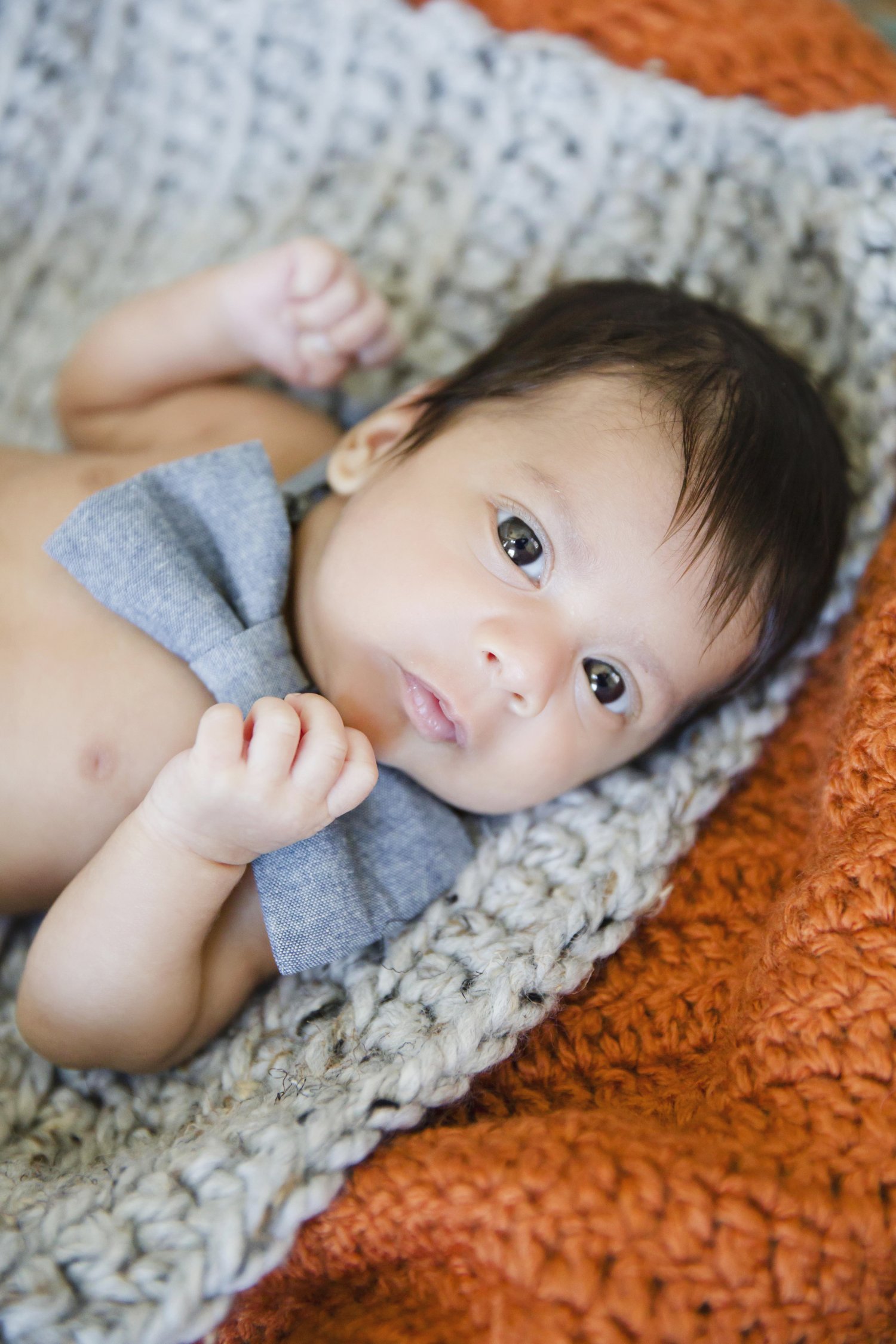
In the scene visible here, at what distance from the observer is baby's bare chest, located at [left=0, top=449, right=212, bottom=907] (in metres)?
1.10

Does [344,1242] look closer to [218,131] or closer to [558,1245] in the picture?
[558,1245]

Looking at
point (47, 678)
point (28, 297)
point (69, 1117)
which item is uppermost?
point (28, 297)

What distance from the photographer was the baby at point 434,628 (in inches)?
39.6

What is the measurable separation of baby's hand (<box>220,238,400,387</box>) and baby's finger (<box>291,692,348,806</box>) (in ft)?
2.06

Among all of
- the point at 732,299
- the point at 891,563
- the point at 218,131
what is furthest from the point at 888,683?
the point at 218,131

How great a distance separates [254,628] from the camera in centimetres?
111

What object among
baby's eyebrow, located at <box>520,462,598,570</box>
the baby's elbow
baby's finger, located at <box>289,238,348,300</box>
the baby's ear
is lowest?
the baby's elbow

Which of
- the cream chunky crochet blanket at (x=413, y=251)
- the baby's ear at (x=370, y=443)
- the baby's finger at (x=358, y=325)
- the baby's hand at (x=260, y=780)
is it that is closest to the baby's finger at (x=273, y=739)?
the baby's hand at (x=260, y=780)

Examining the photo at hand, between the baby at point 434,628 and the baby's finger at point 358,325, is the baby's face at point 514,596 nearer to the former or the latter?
the baby at point 434,628

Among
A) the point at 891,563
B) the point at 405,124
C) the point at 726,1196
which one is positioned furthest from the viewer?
the point at 405,124

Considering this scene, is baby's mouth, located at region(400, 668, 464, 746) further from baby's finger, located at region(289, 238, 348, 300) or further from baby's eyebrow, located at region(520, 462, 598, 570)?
baby's finger, located at region(289, 238, 348, 300)

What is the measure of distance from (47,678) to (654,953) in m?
0.67

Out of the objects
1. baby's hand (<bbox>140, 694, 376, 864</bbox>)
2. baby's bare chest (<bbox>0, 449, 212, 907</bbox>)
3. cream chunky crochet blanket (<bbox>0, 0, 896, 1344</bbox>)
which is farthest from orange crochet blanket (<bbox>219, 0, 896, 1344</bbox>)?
baby's bare chest (<bbox>0, 449, 212, 907</bbox>)

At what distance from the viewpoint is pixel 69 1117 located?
1.07 metres
